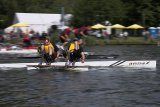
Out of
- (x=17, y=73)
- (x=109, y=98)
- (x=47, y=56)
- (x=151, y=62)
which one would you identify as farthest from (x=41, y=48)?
(x=109, y=98)

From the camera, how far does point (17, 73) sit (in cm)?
2108

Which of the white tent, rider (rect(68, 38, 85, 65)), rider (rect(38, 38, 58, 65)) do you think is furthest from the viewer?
the white tent

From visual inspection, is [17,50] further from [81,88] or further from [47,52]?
[81,88]

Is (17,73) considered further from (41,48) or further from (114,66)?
(114,66)

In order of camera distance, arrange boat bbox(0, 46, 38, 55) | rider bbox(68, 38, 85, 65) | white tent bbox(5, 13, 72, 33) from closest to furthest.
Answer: rider bbox(68, 38, 85, 65)
boat bbox(0, 46, 38, 55)
white tent bbox(5, 13, 72, 33)

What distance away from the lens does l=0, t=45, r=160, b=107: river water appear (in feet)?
42.9

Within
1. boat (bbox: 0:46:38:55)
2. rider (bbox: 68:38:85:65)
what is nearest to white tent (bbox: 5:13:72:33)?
boat (bbox: 0:46:38:55)

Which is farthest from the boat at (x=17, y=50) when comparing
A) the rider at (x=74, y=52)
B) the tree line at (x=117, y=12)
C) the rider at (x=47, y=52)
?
the tree line at (x=117, y=12)

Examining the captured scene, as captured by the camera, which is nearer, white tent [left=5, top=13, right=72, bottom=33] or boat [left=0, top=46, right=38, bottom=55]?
boat [left=0, top=46, right=38, bottom=55]

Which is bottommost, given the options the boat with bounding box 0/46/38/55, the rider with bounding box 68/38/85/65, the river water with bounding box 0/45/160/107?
the boat with bounding box 0/46/38/55

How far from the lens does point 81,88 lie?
15.8 meters

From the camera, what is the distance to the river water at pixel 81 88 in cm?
1309

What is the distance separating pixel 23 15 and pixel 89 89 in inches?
2040

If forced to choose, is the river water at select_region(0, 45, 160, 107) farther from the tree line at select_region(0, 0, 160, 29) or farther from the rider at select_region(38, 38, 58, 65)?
the tree line at select_region(0, 0, 160, 29)
